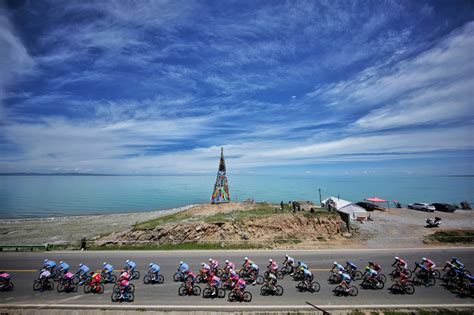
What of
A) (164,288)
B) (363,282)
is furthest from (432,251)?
(164,288)

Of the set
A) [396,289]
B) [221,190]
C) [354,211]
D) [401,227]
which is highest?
[221,190]

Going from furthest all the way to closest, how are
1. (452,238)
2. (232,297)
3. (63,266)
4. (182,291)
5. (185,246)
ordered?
(452,238), (185,246), (63,266), (182,291), (232,297)

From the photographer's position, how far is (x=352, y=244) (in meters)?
24.6

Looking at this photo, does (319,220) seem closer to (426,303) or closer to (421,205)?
(426,303)

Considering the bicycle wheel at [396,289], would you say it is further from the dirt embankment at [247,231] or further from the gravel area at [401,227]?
the dirt embankment at [247,231]

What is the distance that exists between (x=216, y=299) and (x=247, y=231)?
14.4 metres

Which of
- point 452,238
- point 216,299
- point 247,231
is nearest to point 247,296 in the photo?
point 216,299

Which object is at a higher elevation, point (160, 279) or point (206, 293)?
point (160, 279)

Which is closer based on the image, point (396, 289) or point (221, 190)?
point (396, 289)

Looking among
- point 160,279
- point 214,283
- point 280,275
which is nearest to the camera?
point 214,283

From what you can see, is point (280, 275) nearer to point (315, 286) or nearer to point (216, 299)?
point (315, 286)

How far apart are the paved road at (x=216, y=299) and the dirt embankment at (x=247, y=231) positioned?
353cm

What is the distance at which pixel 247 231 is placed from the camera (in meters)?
27.7

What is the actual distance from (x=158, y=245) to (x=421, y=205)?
2064 inches
